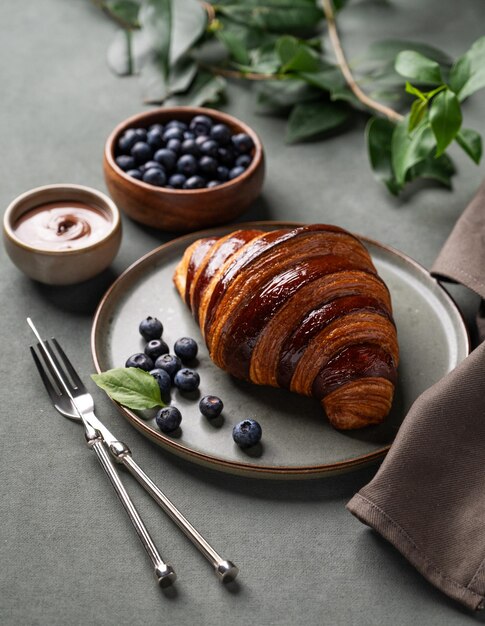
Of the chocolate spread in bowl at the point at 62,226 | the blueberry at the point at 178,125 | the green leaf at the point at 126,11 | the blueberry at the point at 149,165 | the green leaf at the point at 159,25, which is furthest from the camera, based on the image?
the green leaf at the point at 126,11

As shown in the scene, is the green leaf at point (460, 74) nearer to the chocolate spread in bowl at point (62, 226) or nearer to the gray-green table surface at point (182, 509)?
the gray-green table surface at point (182, 509)

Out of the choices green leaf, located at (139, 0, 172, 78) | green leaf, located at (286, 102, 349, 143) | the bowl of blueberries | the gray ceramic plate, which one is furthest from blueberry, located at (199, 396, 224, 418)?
green leaf, located at (139, 0, 172, 78)

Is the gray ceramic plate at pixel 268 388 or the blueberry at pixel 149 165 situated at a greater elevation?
the blueberry at pixel 149 165

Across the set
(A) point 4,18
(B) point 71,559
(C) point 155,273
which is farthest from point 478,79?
(A) point 4,18

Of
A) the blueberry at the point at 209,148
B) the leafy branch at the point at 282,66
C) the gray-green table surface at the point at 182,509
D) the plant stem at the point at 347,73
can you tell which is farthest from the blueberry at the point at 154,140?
the plant stem at the point at 347,73

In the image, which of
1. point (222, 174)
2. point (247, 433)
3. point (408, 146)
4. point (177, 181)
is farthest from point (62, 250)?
point (408, 146)
